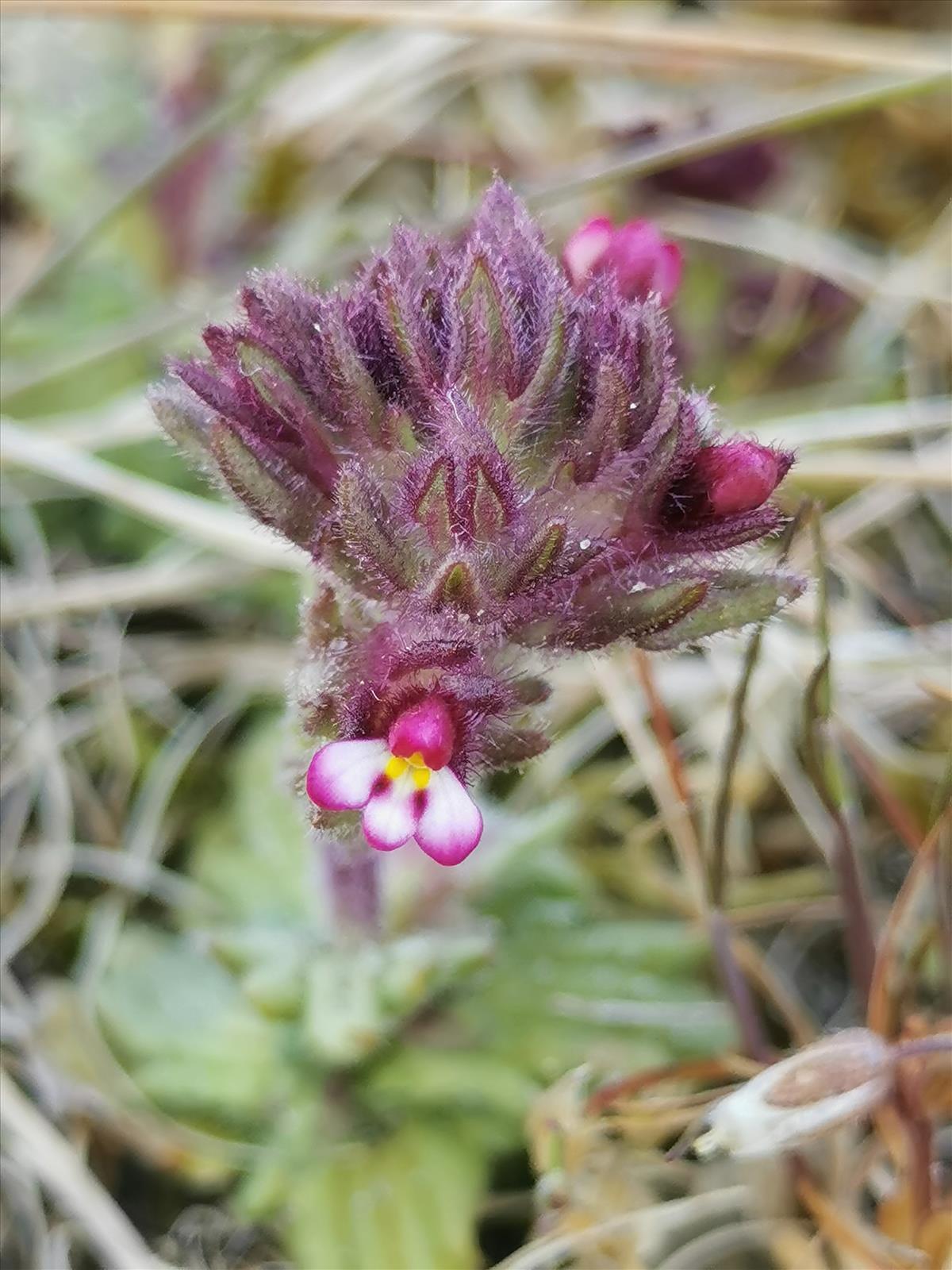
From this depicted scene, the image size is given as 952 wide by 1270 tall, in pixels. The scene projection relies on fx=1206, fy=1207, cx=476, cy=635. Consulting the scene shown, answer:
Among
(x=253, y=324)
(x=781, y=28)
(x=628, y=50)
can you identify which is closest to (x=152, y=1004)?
(x=253, y=324)

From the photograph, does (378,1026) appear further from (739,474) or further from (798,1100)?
(739,474)

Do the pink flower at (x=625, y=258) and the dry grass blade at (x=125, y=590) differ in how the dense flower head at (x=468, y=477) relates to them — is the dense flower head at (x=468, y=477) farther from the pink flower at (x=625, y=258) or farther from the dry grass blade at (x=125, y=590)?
the dry grass blade at (x=125, y=590)

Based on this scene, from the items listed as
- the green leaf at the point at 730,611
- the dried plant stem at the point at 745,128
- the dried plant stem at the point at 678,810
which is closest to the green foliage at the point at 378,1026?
the dried plant stem at the point at 678,810

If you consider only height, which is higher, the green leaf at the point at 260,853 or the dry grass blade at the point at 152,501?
the dry grass blade at the point at 152,501

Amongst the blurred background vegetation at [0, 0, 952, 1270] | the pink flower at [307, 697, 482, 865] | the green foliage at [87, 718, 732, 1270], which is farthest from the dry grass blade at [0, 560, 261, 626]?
the pink flower at [307, 697, 482, 865]

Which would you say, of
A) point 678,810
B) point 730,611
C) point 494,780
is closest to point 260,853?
point 494,780

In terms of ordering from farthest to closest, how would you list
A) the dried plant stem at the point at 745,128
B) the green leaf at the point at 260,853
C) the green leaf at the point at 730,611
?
the dried plant stem at the point at 745,128
the green leaf at the point at 260,853
the green leaf at the point at 730,611

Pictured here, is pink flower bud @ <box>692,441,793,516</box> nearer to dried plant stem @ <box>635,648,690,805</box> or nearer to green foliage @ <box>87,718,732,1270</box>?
dried plant stem @ <box>635,648,690,805</box>
